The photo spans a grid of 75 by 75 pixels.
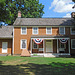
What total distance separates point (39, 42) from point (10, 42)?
608cm

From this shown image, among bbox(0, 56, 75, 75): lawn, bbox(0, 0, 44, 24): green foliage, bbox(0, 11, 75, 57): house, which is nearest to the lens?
bbox(0, 56, 75, 75): lawn

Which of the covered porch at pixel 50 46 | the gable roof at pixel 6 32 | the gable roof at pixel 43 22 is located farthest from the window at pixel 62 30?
the gable roof at pixel 6 32

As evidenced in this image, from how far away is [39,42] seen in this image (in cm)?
2100

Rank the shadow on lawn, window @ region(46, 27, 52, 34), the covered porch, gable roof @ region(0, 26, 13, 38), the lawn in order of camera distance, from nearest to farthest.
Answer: the shadow on lawn, the lawn, the covered porch, window @ region(46, 27, 52, 34), gable roof @ region(0, 26, 13, 38)

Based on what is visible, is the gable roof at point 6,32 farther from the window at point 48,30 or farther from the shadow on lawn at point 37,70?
the shadow on lawn at point 37,70

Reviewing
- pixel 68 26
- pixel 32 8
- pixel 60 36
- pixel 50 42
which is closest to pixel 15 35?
pixel 50 42

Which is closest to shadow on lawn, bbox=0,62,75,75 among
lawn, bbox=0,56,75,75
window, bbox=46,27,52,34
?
lawn, bbox=0,56,75,75

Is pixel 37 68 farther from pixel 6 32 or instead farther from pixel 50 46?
pixel 6 32

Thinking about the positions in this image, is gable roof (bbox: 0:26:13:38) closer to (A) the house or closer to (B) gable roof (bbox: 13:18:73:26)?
(A) the house

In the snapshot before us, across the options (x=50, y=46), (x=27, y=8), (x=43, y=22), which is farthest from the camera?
(x=27, y=8)

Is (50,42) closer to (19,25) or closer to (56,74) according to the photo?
(19,25)

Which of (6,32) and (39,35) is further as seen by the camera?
(6,32)

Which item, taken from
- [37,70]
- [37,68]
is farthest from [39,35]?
[37,70]

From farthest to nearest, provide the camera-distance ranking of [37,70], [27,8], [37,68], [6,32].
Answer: [27,8] < [6,32] < [37,68] < [37,70]
